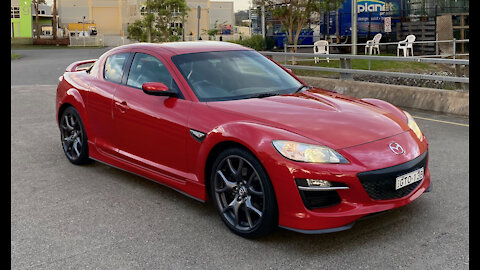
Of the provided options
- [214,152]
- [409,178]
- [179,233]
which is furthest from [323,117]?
[179,233]

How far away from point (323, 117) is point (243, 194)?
898mm

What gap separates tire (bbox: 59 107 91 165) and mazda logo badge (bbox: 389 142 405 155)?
3.67m

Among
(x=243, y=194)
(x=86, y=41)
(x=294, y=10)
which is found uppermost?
(x=86, y=41)

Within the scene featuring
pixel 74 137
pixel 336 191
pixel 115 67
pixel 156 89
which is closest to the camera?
pixel 336 191

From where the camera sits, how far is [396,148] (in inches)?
169

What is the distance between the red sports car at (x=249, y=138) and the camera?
4020 mm

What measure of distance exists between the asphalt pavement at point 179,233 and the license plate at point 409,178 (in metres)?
0.41

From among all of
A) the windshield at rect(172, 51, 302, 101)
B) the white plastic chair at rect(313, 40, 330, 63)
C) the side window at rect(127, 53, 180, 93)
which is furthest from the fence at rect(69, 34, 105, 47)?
the windshield at rect(172, 51, 302, 101)

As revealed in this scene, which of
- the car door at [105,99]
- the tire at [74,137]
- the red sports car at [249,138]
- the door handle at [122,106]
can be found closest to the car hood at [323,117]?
the red sports car at [249,138]

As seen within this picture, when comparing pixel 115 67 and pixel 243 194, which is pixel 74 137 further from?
pixel 243 194

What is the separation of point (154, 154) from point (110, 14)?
83687 millimetres

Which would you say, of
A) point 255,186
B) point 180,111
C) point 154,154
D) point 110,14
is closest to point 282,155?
point 255,186

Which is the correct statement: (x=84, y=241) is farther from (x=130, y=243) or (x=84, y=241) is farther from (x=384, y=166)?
(x=384, y=166)

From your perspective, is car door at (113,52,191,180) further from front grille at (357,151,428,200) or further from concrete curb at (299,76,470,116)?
concrete curb at (299,76,470,116)
